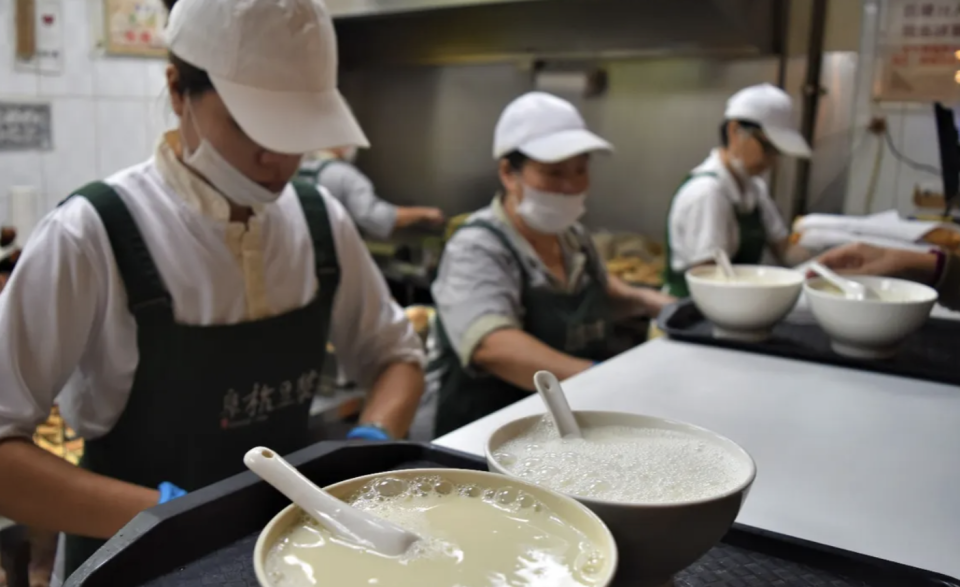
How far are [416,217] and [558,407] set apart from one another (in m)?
3.35

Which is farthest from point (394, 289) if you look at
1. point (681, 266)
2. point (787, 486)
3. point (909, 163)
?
point (787, 486)

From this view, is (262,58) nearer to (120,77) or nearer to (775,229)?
(120,77)

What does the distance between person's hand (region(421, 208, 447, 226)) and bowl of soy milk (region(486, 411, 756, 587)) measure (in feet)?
10.9

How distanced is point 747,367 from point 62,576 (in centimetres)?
120

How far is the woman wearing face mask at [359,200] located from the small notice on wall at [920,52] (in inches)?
82.5

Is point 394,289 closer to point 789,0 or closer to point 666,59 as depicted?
point 666,59

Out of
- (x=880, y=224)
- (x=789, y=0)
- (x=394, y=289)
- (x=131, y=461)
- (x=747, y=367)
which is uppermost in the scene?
(x=789, y=0)

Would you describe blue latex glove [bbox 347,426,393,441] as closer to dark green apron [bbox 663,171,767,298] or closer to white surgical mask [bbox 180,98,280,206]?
white surgical mask [bbox 180,98,280,206]

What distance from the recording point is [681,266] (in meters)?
2.98

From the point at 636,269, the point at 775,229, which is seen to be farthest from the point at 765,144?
the point at 636,269

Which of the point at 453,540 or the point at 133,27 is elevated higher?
the point at 133,27

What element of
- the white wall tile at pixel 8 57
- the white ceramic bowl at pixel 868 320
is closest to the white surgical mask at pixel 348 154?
the white wall tile at pixel 8 57

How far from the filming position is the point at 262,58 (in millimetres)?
1225

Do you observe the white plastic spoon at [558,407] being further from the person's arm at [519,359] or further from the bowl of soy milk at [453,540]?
the person's arm at [519,359]
